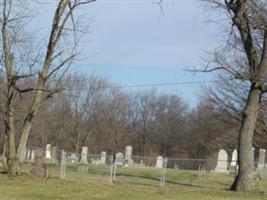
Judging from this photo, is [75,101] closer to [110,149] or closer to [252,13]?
[110,149]

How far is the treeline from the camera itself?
90375 mm

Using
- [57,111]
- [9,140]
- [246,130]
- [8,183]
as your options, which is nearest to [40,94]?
[9,140]

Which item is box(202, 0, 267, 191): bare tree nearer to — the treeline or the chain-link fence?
the chain-link fence

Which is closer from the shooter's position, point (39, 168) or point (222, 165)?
point (39, 168)

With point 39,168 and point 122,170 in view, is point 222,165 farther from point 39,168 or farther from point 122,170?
point 39,168

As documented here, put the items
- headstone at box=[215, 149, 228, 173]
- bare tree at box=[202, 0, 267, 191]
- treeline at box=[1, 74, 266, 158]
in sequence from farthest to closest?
treeline at box=[1, 74, 266, 158] < headstone at box=[215, 149, 228, 173] < bare tree at box=[202, 0, 267, 191]

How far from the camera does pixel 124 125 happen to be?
108 m

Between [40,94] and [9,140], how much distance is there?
2413 mm

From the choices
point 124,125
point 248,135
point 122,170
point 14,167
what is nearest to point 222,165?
point 122,170

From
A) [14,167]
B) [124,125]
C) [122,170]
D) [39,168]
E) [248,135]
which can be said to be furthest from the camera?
[124,125]

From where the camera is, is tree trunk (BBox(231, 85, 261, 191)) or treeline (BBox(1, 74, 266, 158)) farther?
treeline (BBox(1, 74, 266, 158))

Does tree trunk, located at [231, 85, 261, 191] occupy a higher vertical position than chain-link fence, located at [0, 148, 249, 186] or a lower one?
higher

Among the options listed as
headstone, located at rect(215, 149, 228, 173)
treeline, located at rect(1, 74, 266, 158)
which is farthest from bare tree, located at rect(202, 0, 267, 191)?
treeline, located at rect(1, 74, 266, 158)

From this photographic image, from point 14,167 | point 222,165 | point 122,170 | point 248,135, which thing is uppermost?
point 248,135
